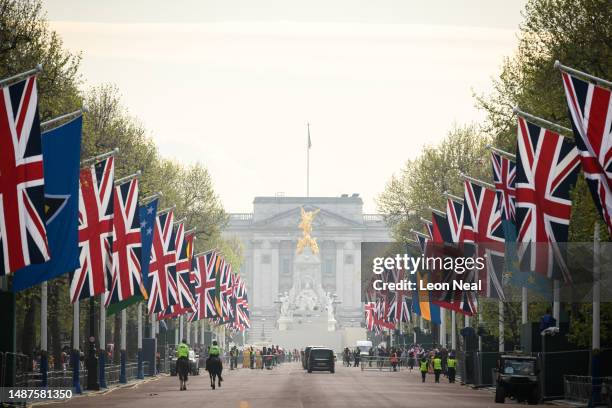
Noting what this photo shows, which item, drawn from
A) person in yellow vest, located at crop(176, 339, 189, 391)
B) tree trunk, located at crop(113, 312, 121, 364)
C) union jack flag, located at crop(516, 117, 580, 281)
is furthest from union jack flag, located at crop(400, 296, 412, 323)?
union jack flag, located at crop(516, 117, 580, 281)

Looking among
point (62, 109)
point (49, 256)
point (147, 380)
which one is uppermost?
point (62, 109)

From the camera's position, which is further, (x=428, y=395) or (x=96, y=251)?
(x=428, y=395)

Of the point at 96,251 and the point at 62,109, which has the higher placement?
the point at 62,109

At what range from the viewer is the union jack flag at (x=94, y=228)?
1881 inches

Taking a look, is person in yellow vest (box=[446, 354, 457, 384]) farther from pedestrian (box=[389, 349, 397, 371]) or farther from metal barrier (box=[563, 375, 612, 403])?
pedestrian (box=[389, 349, 397, 371])

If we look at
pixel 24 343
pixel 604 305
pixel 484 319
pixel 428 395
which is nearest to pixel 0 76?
pixel 24 343

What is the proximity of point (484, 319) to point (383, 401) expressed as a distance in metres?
30.6

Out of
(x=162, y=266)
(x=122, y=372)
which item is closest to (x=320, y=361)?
(x=122, y=372)

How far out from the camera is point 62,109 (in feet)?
211

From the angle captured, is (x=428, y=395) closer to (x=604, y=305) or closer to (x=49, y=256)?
(x=604, y=305)

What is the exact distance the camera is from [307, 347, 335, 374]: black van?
9678 cm

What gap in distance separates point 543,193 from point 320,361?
5693cm

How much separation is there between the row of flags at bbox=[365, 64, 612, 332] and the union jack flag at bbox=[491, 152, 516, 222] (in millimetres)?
34

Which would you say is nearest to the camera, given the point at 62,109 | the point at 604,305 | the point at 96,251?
the point at 96,251
